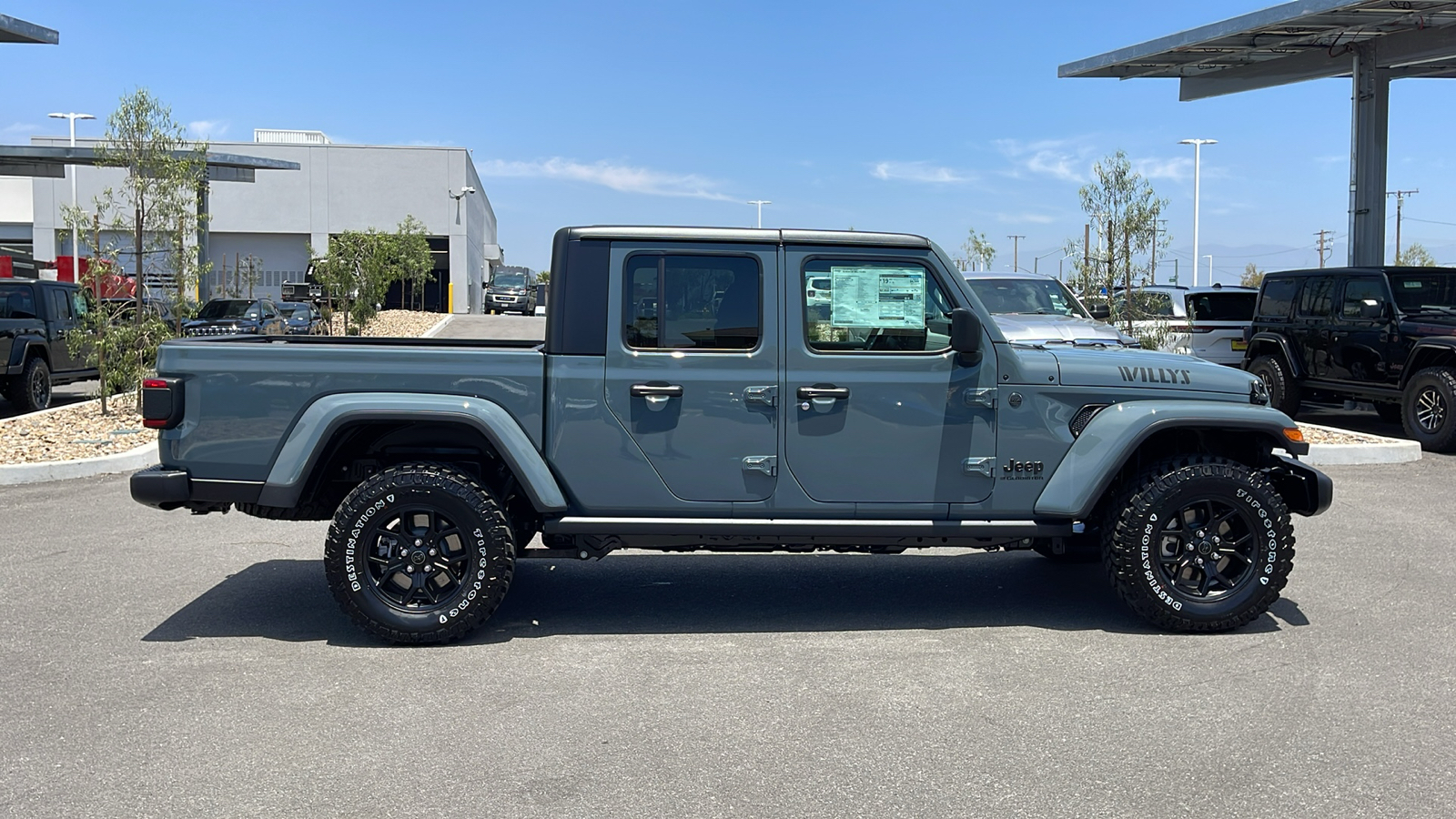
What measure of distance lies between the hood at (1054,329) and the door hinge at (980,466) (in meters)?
6.78

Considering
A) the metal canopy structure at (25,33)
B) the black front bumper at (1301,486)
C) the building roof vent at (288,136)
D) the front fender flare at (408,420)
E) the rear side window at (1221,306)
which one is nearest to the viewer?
the front fender flare at (408,420)

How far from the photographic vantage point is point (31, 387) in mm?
15961

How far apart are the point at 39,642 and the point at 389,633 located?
1.69m

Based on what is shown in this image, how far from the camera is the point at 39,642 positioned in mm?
5820

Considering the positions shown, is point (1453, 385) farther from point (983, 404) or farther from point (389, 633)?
point (389, 633)

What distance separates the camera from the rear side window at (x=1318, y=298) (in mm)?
14445

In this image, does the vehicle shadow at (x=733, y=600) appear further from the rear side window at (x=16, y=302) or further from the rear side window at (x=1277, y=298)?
the rear side window at (x=16, y=302)

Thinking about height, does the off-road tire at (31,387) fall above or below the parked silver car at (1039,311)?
below

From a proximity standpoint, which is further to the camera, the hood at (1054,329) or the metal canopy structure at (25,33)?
the metal canopy structure at (25,33)

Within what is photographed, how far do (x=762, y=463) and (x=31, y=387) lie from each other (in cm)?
1374

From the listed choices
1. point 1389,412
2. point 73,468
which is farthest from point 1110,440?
point 1389,412

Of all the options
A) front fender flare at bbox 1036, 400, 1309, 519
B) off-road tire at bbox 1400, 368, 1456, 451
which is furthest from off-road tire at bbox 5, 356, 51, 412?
off-road tire at bbox 1400, 368, 1456, 451

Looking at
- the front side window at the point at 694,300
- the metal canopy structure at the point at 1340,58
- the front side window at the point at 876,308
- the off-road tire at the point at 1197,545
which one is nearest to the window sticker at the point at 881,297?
the front side window at the point at 876,308

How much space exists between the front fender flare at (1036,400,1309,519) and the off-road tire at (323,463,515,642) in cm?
267
